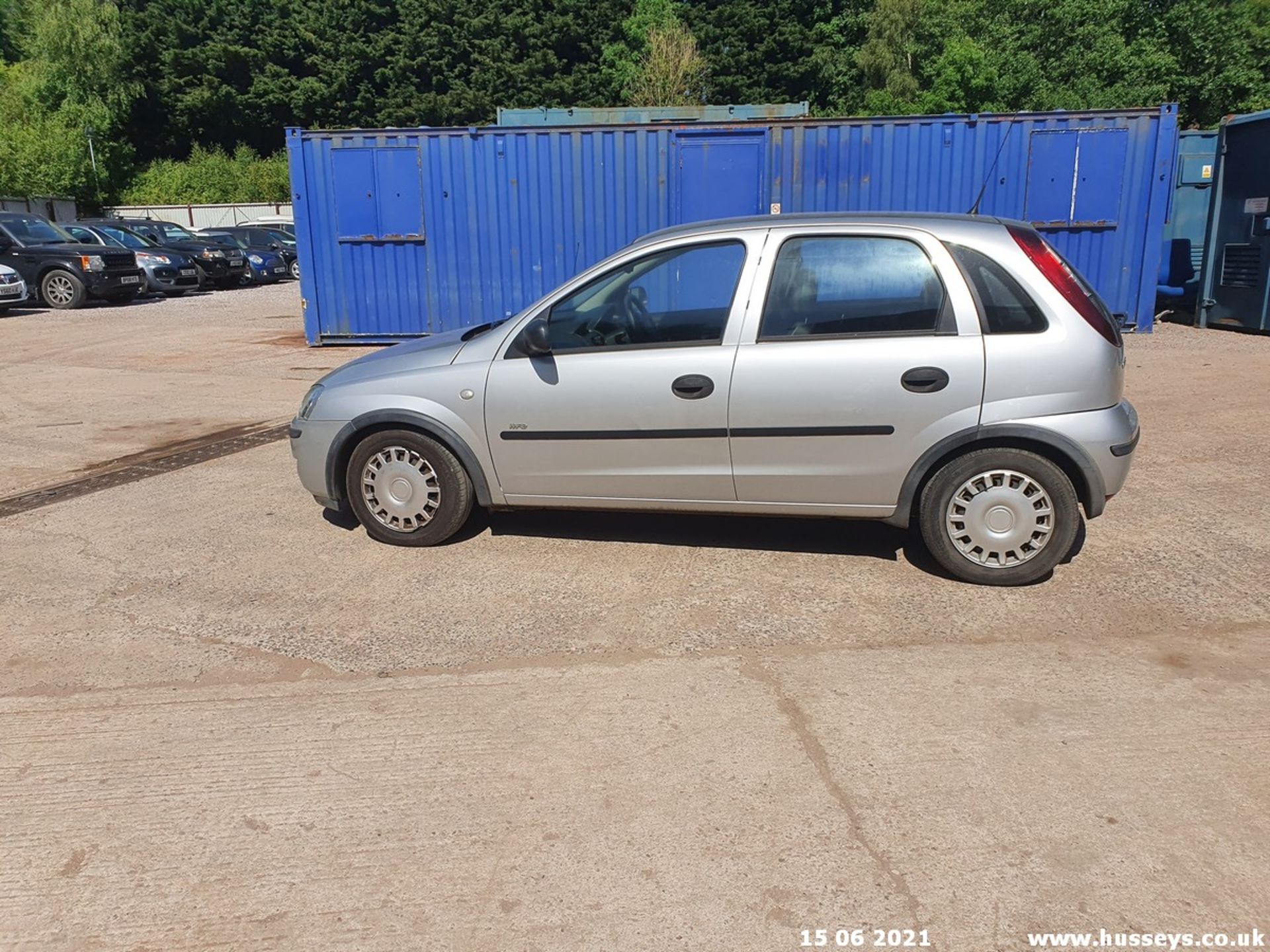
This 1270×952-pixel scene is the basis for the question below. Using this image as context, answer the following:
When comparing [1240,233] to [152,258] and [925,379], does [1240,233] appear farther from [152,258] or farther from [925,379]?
[152,258]

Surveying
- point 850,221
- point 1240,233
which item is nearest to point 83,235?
point 850,221

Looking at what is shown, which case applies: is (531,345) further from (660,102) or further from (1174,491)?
(660,102)

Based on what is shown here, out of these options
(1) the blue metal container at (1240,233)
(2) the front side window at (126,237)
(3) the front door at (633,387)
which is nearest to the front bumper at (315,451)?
(3) the front door at (633,387)

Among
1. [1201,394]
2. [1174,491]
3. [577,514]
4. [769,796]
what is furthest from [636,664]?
[1201,394]

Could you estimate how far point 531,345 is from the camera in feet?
15.6

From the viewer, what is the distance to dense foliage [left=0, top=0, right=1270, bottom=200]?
142 feet

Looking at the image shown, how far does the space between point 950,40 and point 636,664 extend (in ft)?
110

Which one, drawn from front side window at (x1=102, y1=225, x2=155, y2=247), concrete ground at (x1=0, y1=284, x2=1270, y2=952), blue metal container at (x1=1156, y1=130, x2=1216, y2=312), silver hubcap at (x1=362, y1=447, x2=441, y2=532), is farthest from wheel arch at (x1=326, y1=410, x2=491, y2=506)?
front side window at (x1=102, y1=225, x2=155, y2=247)

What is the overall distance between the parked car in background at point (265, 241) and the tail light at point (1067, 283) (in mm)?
26241

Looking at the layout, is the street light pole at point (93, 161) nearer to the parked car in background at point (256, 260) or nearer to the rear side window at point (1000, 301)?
the parked car in background at point (256, 260)

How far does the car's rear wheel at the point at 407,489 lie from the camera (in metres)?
5.12

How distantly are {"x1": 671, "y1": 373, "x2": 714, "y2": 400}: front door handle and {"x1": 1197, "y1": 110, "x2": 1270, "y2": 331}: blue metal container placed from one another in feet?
36.9

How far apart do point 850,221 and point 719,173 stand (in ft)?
27.5

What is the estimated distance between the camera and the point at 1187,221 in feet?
48.5
